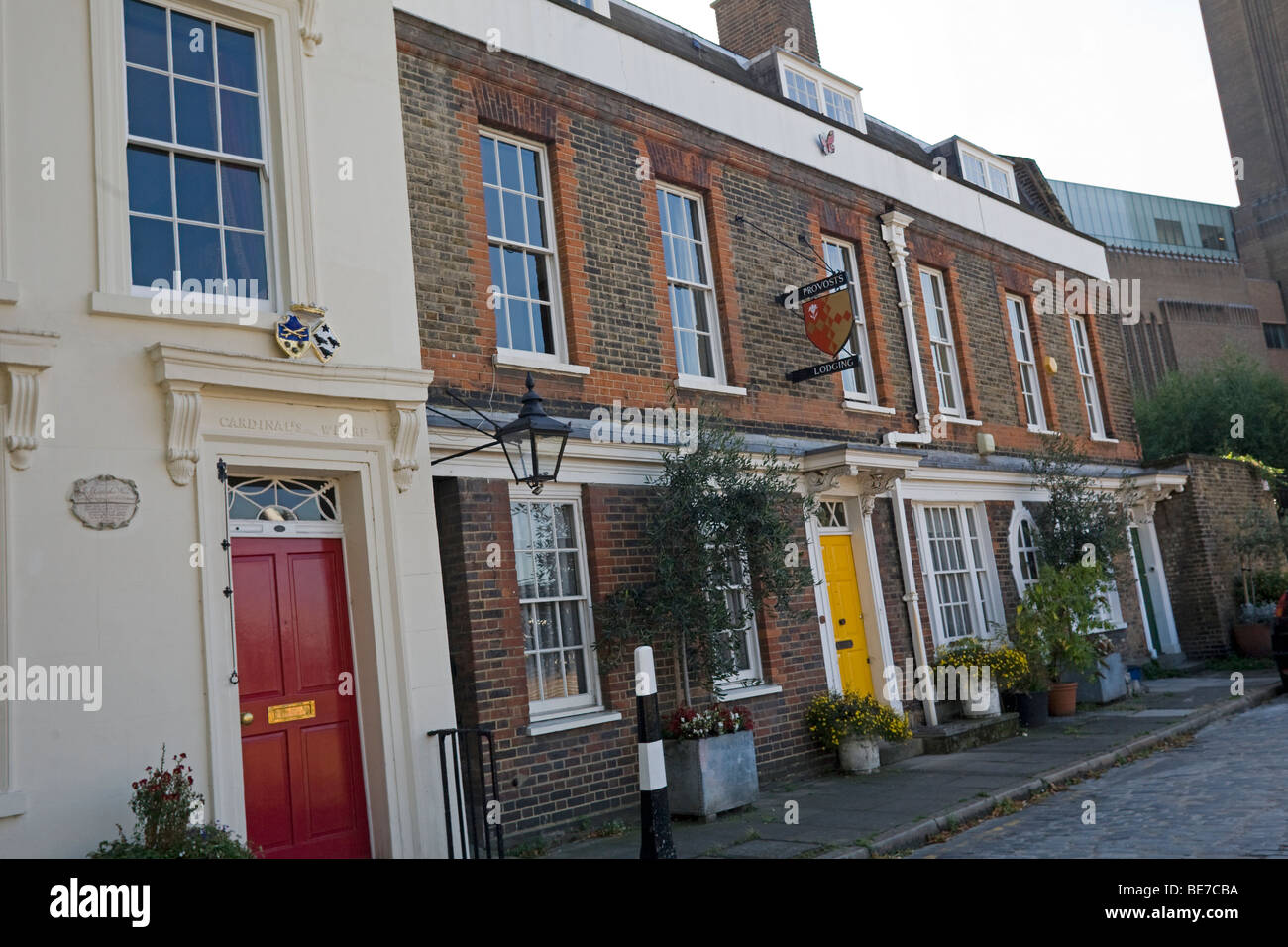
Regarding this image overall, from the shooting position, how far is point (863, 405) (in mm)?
13172

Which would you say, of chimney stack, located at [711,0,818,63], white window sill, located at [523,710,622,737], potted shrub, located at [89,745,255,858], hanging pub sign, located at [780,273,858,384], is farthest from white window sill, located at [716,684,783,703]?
chimney stack, located at [711,0,818,63]

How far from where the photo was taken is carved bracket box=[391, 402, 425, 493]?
7.50 meters

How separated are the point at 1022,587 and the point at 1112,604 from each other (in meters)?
3.13

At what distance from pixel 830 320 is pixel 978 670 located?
15.8 feet

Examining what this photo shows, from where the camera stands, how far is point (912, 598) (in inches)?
504

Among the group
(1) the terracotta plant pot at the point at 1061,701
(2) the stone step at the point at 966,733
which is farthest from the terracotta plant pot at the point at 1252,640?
(2) the stone step at the point at 966,733

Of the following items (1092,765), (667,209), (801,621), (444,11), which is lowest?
(1092,765)

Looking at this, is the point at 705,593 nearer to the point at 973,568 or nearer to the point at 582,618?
the point at 582,618

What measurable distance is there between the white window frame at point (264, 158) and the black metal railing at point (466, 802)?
3.16 meters

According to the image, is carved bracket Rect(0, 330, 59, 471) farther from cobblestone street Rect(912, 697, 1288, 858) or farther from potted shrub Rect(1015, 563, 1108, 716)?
potted shrub Rect(1015, 563, 1108, 716)

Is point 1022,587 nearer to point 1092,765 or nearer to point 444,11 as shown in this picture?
point 1092,765

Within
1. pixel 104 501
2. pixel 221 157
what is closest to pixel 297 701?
pixel 104 501
